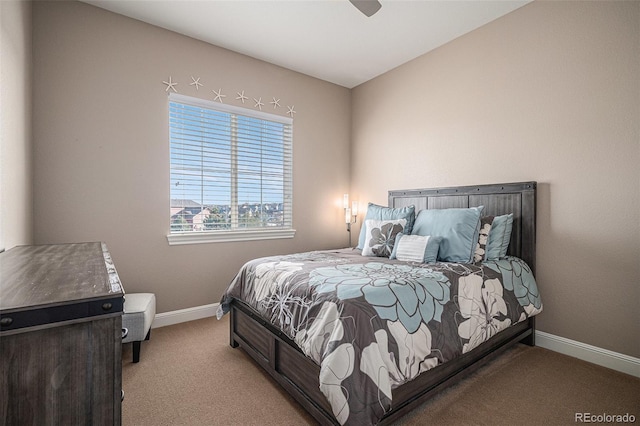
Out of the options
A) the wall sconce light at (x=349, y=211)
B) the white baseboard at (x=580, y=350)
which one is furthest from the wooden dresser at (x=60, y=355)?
the wall sconce light at (x=349, y=211)

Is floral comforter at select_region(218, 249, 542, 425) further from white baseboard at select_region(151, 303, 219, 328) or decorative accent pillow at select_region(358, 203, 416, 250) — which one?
white baseboard at select_region(151, 303, 219, 328)

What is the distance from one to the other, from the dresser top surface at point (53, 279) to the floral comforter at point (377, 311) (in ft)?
3.03

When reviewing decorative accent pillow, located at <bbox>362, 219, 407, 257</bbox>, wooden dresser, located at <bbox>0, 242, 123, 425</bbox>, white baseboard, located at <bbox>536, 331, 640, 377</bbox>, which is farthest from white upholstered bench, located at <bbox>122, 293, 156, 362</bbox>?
white baseboard, located at <bbox>536, 331, 640, 377</bbox>

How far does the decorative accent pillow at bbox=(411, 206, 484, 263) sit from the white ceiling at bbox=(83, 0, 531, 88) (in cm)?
178

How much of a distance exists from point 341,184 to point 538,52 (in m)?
2.54

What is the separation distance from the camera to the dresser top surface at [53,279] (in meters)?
0.81

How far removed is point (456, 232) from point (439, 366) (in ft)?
3.52

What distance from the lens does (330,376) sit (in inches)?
52.3

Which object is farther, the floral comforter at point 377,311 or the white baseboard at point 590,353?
the white baseboard at point 590,353

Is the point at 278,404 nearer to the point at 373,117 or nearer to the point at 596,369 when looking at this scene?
the point at 596,369

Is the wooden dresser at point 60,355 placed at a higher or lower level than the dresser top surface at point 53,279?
lower

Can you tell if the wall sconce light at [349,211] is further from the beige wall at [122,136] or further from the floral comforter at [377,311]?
the floral comforter at [377,311]

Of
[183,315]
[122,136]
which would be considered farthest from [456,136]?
[183,315]

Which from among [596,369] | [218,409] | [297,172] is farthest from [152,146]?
[596,369]
